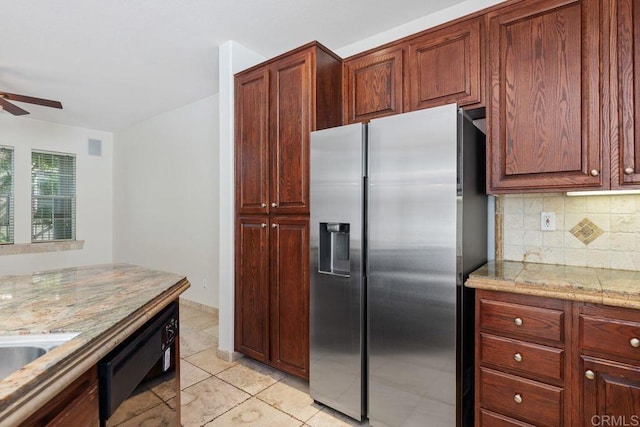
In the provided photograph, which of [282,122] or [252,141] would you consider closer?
[282,122]

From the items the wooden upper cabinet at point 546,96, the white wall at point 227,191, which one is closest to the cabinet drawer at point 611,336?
the wooden upper cabinet at point 546,96

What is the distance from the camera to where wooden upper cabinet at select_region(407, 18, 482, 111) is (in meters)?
1.95

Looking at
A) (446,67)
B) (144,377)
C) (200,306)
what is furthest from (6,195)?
(446,67)

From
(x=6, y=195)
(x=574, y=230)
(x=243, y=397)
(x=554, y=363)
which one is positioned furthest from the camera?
(x=6, y=195)

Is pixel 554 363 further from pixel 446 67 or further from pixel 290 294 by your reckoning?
pixel 446 67

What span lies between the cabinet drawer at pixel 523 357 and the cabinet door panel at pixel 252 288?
1.54 metres

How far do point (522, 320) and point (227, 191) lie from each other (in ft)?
7.63

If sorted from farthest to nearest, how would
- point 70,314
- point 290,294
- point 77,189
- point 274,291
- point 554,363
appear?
point 77,189, point 274,291, point 290,294, point 554,363, point 70,314

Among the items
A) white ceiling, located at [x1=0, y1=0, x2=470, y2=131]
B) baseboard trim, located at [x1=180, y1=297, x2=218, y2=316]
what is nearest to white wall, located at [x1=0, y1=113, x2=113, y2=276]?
white ceiling, located at [x1=0, y1=0, x2=470, y2=131]

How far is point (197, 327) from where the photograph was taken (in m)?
3.67

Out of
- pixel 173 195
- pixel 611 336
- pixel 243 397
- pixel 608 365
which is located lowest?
pixel 243 397

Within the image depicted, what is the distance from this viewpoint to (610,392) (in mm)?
1347

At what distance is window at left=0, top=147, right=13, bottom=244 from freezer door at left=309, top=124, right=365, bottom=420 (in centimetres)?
524

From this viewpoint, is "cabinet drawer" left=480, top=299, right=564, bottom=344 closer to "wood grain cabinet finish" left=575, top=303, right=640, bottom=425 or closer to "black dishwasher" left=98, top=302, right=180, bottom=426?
"wood grain cabinet finish" left=575, top=303, right=640, bottom=425
